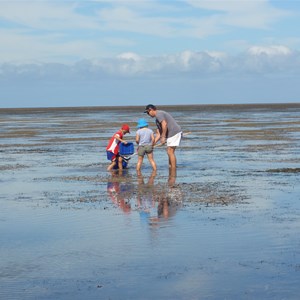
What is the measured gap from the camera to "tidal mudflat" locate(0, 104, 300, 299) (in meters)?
7.88

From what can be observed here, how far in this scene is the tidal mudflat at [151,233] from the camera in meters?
7.88

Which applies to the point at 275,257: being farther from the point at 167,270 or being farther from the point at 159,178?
the point at 159,178

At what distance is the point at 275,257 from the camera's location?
895cm

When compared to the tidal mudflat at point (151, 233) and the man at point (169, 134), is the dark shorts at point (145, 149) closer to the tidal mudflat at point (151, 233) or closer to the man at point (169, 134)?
the man at point (169, 134)

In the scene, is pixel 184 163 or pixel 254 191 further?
pixel 184 163

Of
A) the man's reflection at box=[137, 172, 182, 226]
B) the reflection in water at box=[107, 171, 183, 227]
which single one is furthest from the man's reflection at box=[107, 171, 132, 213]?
the man's reflection at box=[137, 172, 182, 226]

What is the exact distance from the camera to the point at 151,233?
10.5 metres

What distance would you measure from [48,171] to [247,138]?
599 inches

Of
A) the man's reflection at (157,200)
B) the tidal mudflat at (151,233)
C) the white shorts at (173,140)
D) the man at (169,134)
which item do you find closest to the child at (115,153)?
the tidal mudflat at (151,233)

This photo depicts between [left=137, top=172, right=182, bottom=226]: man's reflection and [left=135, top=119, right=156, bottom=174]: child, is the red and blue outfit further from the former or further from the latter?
[left=137, top=172, right=182, bottom=226]: man's reflection

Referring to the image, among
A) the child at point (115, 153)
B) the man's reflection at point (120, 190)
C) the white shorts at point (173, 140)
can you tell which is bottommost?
the man's reflection at point (120, 190)

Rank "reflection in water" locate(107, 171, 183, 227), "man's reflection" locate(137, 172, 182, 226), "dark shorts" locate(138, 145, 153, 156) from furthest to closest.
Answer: "dark shorts" locate(138, 145, 153, 156) < "reflection in water" locate(107, 171, 183, 227) < "man's reflection" locate(137, 172, 182, 226)

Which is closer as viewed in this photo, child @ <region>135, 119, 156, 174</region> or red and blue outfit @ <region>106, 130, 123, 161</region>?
child @ <region>135, 119, 156, 174</region>

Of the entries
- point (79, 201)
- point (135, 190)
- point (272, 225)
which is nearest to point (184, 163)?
point (135, 190)
